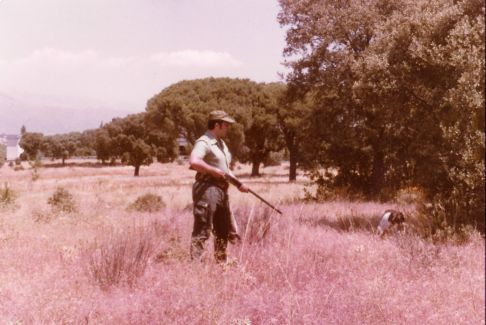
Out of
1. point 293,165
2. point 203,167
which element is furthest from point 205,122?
point 203,167

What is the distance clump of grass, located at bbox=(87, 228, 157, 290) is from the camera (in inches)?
217

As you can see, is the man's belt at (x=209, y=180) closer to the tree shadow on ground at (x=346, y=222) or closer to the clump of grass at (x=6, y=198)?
the tree shadow on ground at (x=346, y=222)

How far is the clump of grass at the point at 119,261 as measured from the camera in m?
5.51

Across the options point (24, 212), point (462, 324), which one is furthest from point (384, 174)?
point (462, 324)

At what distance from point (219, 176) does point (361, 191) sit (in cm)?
1217

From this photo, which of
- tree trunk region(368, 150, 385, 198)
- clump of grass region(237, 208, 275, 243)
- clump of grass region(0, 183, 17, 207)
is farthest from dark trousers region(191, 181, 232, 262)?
tree trunk region(368, 150, 385, 198)

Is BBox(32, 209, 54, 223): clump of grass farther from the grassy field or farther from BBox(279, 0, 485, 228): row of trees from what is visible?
BBox(279, 0, 485, 228): row of trees

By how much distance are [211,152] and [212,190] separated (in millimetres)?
521

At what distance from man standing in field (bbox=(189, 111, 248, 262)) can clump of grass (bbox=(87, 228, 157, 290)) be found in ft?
2.22

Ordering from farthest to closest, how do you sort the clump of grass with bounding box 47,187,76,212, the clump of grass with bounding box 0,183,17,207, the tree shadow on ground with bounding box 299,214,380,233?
1. the clump of grass with bounding box 0,183,17,207
2. the clump of grass with bounding box 47,187,76,212
3. the tree shadow on ground with bounding box 299,214,380,233

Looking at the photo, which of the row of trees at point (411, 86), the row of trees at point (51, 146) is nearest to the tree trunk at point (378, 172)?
the row of trees at point (411, 86)

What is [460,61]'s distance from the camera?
26.7 ft

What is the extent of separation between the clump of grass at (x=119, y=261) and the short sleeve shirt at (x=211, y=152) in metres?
1.39

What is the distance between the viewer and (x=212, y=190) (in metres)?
6.29
